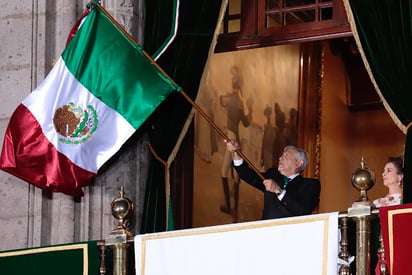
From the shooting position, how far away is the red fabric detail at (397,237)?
7359 mm

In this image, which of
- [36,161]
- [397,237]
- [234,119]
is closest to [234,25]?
[234,119]

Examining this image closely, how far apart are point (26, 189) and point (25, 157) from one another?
35 cm

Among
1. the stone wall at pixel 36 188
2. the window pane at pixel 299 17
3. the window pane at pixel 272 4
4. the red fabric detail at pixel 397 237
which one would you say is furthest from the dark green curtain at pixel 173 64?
the red fabric detail at pixel 397 237

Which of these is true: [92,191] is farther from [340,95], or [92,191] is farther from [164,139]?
[340,95]

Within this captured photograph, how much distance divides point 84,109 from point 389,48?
2.38 metres

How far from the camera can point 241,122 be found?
1236 centimetres

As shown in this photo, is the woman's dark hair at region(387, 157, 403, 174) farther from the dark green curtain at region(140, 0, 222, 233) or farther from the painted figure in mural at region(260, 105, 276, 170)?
the painted figure in mural at region(260, 105, 276, 170)

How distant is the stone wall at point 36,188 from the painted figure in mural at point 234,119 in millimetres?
2251

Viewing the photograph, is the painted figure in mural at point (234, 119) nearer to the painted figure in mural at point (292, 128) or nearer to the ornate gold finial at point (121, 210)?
the painted figure in mural at point (292, 128)

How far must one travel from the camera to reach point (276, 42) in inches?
389

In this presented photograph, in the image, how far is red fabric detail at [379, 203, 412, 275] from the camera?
24.1 ft

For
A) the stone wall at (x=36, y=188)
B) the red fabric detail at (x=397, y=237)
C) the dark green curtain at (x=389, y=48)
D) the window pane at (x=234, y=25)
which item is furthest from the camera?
the window pane at (x=234, y=25)

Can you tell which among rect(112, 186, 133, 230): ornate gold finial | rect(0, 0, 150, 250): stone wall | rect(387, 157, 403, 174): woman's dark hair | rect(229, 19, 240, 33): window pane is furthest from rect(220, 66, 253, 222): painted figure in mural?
rect(112, 186, 133, 230): ornate gold finial

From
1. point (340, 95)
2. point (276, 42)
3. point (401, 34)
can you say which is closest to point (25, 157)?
point (276, 42)
